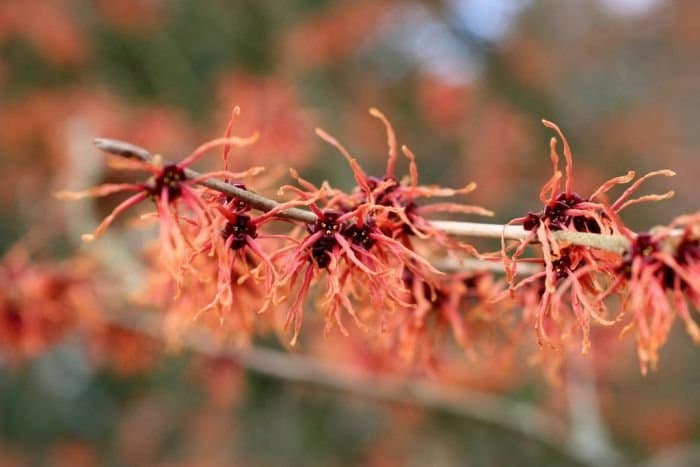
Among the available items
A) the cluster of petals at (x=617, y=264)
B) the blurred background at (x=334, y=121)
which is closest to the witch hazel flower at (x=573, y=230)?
the cluster of petals at (x=617, y=264)

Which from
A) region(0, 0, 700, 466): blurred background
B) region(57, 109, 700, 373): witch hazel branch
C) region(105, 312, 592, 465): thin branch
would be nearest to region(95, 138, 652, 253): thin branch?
region(57, 109, 700, 373): witch hazel branch

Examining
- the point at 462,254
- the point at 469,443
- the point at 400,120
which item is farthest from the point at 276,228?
the point at 400,120

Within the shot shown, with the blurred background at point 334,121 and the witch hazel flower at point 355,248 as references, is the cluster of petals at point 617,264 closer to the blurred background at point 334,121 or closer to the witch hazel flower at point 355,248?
A: the witch hazel flower at point 355,248

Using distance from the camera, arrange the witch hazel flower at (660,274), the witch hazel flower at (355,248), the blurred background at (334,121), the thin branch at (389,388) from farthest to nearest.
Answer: the blurred background at (334,121)
the thin branch at (389,388)
the witch hazel flower at (355,248)
the witch hazel flower at (660,274)

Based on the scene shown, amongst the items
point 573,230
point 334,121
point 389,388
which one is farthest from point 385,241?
point 334,121

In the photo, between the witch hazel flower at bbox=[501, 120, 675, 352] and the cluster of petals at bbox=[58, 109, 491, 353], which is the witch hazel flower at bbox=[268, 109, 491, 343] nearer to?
the cluster of petals at bbox=[58, 109, 491, 353]

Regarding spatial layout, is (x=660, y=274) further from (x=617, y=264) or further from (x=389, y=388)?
(x=389, y=388)
